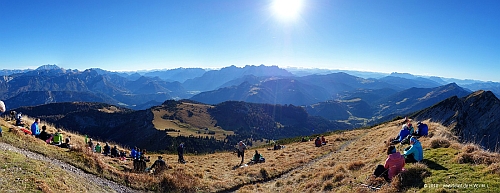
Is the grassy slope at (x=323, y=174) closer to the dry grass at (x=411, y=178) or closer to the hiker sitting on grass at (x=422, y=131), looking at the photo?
the dry grass at (x=411, y=178)

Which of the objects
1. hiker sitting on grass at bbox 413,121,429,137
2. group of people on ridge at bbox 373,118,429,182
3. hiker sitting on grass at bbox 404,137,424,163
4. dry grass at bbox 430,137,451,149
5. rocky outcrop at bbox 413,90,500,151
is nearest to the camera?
group of people on ridge at bbox 373,118,429,182

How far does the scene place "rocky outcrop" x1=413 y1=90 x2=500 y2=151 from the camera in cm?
2934

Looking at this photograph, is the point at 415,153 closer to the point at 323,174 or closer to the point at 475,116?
the point at 323,174

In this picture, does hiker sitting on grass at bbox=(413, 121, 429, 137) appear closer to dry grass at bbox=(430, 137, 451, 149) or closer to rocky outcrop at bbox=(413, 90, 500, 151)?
dry grass at bbox=(430, 137, 451, 149)

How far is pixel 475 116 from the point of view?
1362 inches

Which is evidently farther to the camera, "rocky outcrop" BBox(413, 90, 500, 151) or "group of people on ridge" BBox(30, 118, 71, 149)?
"rocky outcrop" BBox(413, 90, 500, 151)

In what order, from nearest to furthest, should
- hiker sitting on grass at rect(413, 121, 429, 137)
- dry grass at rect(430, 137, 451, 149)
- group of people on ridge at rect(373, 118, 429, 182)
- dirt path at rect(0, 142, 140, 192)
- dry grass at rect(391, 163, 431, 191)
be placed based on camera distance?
1. dry grass at rect(391, 163, 431, 191)
2. group of people on ridge at rect(373, 118, 429, 182)
3. dirt path at rect(0, 142, 140, 192)
4. dry grass at rect(430, 137, 451, 149)
5. hiker sitting on grass at rect(413, 121, 429, 137)

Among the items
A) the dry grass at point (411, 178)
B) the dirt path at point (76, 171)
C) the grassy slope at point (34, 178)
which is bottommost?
the dirt path at point (76, 171)

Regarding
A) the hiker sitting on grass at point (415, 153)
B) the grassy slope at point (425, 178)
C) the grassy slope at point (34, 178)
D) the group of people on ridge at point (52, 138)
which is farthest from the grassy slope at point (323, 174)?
the grassy slope at point (34, 178)

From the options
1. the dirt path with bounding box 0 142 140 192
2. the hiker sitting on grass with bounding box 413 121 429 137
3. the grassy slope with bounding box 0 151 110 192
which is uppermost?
the hiker sitting on grass with bounding box 413 121 429 137

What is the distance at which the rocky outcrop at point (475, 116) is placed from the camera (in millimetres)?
29344

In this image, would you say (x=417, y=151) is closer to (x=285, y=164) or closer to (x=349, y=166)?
(x=349, y=166)

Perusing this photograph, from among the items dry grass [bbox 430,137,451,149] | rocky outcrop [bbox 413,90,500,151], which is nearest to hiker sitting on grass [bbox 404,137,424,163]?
dry grass [bbox 430,137,451,149]

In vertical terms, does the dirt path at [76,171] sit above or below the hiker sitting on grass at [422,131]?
below
